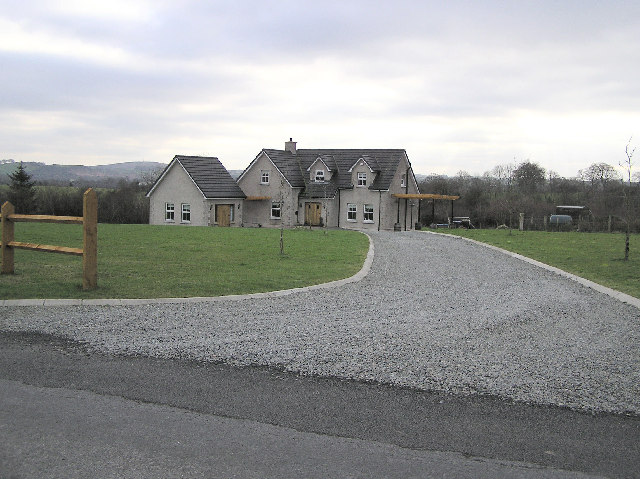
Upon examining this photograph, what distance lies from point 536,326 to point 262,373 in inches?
192

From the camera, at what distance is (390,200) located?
4688 centimetres

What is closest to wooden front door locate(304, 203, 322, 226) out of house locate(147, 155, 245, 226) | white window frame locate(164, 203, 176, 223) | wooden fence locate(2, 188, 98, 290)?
house locate(147, 155, 245, 226)

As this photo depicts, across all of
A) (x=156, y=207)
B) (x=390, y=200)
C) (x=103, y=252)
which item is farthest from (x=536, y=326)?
(x=156, y=207)

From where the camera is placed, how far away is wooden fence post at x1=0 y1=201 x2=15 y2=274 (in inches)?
462

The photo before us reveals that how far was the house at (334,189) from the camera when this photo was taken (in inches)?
1857

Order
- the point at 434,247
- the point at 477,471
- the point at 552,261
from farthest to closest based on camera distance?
the point at 434,247 < the point at 552,261 < the point at 477,471

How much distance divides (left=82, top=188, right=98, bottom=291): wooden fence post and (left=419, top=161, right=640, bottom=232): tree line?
1805 cm

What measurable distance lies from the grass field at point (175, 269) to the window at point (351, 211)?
2535 centimetres

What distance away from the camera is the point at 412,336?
7.79 m

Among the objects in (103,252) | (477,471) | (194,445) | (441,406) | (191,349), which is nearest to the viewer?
(477,471)

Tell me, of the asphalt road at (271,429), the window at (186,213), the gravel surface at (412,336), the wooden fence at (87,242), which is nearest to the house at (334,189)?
the window at (186,213)

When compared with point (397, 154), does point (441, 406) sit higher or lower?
lower

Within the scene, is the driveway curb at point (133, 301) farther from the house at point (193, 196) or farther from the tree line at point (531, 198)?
the house at point (193, 196)

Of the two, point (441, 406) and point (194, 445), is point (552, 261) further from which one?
point (194, 445)
